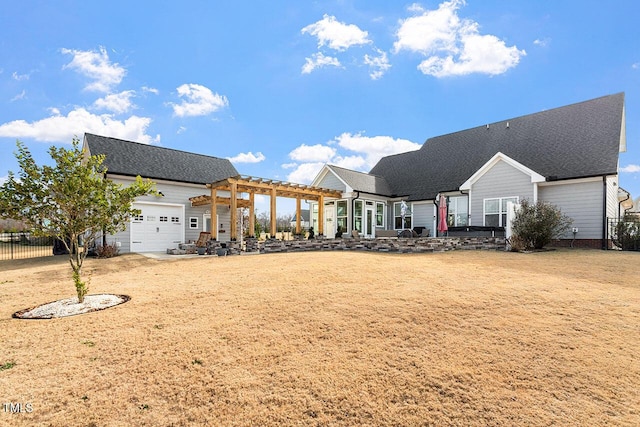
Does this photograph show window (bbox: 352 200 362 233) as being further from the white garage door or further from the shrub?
the shrub

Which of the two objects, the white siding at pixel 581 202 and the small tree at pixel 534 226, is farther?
the white siding at pixel 581 202

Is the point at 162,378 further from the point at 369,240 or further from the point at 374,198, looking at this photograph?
the point at 374,198

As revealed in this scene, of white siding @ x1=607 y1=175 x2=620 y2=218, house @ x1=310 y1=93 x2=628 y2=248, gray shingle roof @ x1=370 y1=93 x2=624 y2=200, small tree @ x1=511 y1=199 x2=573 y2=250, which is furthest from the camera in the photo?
gray shingle roof @ x1=370 y1=93 x2=624 y2=200

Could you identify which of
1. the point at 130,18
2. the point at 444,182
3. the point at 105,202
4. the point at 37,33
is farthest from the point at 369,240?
the point at 37,33

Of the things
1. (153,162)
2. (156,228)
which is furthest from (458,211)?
(153,162)

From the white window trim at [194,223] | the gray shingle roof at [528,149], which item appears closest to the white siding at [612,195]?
the gray shingle roof at [528,149]

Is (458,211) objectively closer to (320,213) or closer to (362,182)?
(362,182)

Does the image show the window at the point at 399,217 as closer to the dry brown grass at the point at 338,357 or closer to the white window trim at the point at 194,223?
the white window trim at the point at 194,223

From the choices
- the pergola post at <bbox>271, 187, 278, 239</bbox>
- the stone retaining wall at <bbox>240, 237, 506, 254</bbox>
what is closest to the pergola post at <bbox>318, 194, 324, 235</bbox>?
the pergola post at <bbox>271, 187, 278, 239</bbox>

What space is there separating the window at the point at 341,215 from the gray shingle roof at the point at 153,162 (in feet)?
28.7

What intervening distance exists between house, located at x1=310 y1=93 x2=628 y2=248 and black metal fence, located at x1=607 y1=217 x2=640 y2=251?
1.35 feet

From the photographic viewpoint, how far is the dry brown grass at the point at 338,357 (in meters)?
2.83

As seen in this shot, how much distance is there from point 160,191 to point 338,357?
17142 mm

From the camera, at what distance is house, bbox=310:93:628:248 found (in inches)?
579
